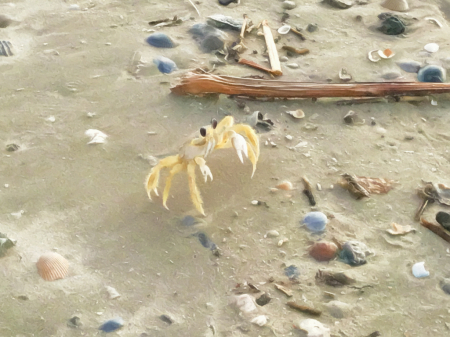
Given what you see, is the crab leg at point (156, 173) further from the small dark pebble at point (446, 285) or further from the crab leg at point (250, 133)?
the small dark pebble at point (446, 285)

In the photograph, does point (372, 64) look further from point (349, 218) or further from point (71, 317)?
point (71, 317)

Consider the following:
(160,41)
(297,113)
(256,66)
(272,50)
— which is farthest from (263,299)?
(160,41)

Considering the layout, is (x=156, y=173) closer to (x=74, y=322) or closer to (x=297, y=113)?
(x=74, y=322)

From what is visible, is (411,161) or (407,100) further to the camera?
(407,100)

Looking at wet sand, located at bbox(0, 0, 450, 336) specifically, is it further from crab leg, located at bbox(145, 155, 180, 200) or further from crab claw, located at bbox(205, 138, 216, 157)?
crab claw, located at bbox(205, 138, 216, 157)

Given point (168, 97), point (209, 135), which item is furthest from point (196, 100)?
point (209, 135)

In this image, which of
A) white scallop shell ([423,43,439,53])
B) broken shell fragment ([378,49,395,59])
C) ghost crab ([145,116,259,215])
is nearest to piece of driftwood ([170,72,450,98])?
broken shell fragment ([378,49,395,59])
